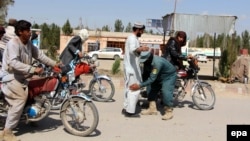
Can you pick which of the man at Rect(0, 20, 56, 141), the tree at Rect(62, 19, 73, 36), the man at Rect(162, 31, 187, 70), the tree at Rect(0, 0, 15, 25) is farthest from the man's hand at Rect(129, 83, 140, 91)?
the tree at Rect(62, 19, 73, 36)

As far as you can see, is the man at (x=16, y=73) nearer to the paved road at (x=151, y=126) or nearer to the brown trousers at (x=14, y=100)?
the brown trousers at (x=14, y=100)

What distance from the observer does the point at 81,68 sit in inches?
334

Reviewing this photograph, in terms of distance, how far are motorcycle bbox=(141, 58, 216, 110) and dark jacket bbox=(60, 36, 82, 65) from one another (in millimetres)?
1725

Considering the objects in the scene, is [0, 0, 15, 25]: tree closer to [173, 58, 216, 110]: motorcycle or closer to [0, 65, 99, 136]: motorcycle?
[173, 58, 216, 110]: motorcycle

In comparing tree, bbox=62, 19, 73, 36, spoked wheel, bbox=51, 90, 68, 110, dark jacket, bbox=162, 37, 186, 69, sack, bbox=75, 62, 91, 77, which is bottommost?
spoked wheel, bbox=51, 90, 68, 110

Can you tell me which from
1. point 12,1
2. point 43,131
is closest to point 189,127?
point 43,131

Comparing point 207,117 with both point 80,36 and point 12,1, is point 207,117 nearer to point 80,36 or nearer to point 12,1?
point 80,36

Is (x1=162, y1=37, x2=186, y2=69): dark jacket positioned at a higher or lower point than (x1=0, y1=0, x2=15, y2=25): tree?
lower

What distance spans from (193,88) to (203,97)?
1.03ft

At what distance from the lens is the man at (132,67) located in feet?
24.1

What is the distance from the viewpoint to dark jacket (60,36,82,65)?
8602 millimetres

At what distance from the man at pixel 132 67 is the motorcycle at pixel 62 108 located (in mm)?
1484

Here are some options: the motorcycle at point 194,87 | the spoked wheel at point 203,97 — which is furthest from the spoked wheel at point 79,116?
the spoked wheel at point 203,97

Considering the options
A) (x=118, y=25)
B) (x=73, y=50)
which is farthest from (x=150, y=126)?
(x=118, y=25)
